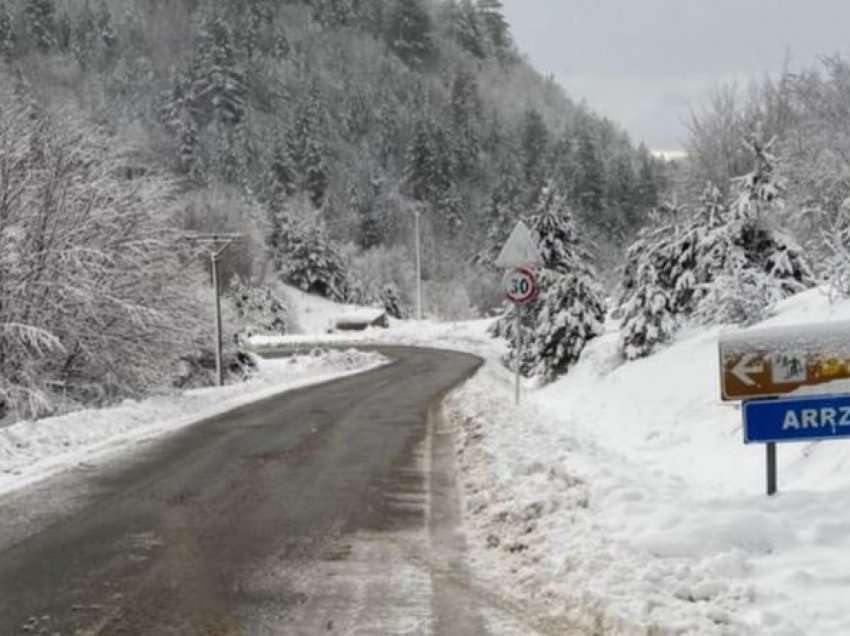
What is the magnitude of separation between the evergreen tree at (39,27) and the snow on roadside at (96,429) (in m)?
136

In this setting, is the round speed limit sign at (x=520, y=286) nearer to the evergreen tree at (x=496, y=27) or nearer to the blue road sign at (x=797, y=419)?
the blue road sign at (x=797, y=419)

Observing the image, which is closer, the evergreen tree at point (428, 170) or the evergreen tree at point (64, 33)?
the evergreen tree at point (428, 170)

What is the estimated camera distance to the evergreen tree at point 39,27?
14600cm

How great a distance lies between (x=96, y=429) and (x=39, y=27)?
14784 centimetres

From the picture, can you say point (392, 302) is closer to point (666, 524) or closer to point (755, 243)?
point (755, 243)

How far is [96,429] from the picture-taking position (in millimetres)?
14945

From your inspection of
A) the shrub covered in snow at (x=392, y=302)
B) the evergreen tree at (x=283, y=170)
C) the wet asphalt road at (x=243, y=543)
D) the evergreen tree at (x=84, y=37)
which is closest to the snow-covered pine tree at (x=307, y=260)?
the shrub covered in snow at (x=392, y=302)

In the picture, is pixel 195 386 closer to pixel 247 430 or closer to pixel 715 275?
pixel 247 430

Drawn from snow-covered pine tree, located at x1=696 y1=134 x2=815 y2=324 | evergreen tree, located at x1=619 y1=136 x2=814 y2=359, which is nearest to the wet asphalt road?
evergreen tree, located at x1=619 y1=136 x2=814 y2=359

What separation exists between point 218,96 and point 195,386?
103326mm

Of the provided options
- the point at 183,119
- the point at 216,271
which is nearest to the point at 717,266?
the point at 216,271

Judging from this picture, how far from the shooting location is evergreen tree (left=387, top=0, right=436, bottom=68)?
170 metres

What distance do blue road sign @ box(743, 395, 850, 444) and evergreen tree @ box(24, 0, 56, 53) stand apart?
155 m

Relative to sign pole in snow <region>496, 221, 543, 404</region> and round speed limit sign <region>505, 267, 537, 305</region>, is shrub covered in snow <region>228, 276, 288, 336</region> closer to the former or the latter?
sign pole in snow <region>496, 221, 543, 404</region>
